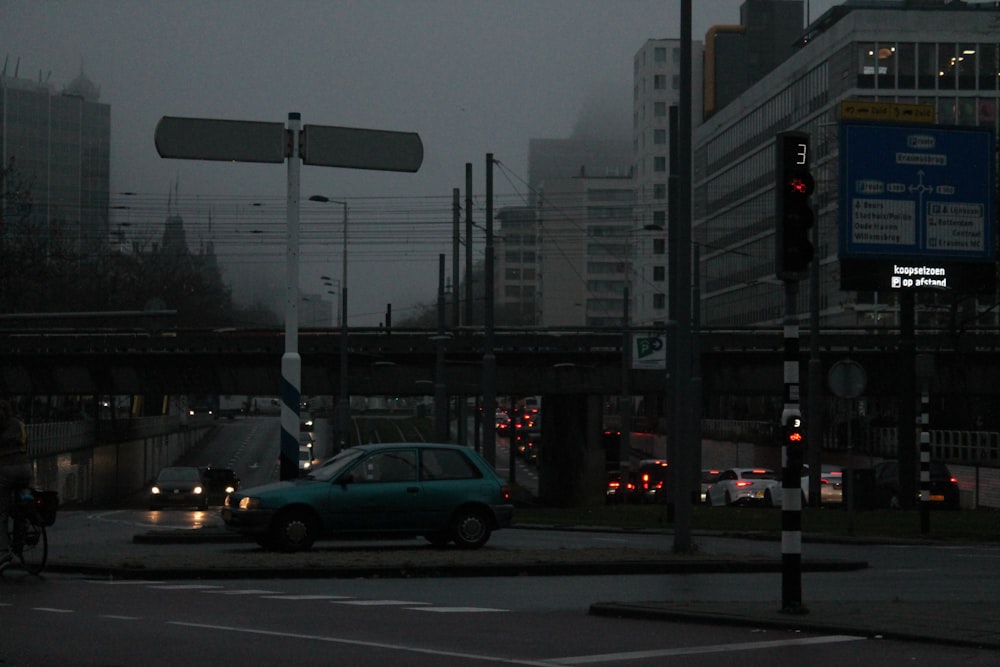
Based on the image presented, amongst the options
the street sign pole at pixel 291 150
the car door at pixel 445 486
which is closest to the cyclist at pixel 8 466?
the street sign pole at pixel 291 150

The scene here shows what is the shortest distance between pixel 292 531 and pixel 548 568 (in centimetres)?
454

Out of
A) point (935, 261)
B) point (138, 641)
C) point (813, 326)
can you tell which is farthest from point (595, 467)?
point (138, 641)

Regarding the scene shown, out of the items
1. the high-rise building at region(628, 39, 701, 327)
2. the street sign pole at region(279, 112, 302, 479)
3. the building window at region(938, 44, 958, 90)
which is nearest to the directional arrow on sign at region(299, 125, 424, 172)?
the street sign pole at region(279, 112, 302, 479)

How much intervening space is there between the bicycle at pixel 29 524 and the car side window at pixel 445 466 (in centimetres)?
623

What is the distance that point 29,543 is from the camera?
17.0 metres

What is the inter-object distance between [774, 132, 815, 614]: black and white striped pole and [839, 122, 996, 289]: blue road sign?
81.7 feet

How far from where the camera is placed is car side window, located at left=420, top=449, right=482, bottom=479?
22219mm

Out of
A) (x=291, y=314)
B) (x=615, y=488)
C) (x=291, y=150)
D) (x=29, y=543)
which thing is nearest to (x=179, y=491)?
(x=615, y=488)

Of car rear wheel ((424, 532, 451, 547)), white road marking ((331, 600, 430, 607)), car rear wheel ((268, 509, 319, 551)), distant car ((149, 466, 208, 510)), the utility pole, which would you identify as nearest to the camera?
white road marking ((331, 600, 430, 607))

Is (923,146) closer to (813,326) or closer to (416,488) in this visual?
(813,326)

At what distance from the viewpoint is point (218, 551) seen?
22.3 m

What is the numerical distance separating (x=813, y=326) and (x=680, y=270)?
2782 cm

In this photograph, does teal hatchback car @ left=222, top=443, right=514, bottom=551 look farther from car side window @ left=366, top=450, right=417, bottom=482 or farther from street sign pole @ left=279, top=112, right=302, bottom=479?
street sign pole @ left=279, top=112, right=302, bottom=479

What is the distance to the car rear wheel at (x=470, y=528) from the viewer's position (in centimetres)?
2212
